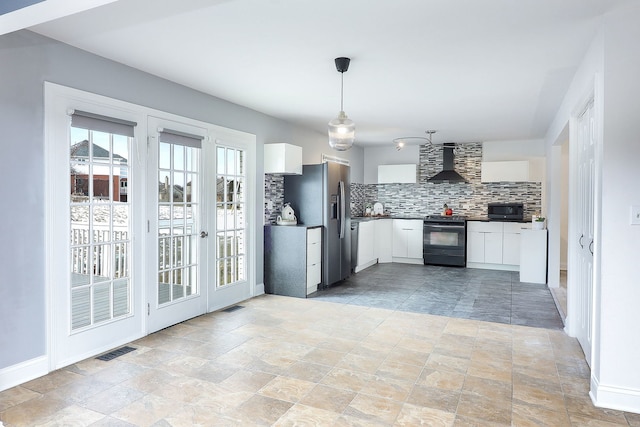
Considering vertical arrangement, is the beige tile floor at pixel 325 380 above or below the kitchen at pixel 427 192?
below

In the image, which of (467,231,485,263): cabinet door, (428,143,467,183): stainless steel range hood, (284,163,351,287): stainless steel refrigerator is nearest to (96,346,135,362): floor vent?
(284,163,351,287): stainless steel refrigerator

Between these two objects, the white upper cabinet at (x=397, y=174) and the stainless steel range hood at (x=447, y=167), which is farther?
the white upper cabinet at (x=397, y=174)

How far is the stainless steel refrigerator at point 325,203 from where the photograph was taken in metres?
5.91

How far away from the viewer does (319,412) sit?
98.7 inches

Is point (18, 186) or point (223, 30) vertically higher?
point (223, 30)

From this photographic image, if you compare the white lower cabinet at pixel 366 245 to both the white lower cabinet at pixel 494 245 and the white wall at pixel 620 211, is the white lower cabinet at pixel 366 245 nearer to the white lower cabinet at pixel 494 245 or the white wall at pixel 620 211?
the white lower cabinet at pixel 494 245

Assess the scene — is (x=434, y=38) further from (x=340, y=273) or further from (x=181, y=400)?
(x=340, y=273)

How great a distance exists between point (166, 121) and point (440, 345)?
333 cm

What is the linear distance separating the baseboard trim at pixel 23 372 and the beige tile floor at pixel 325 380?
6 cm

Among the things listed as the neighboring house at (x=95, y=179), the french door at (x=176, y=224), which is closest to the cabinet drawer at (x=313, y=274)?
the french door at (x=176, y=224)

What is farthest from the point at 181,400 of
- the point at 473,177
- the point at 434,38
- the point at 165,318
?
the point at 473,177

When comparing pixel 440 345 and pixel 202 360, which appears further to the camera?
pixel 440 345

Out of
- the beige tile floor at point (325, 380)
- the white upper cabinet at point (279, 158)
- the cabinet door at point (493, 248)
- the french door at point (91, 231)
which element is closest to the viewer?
the beige tile floor at point (325, 380)

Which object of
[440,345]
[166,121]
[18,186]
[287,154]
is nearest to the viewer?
[18,186]
